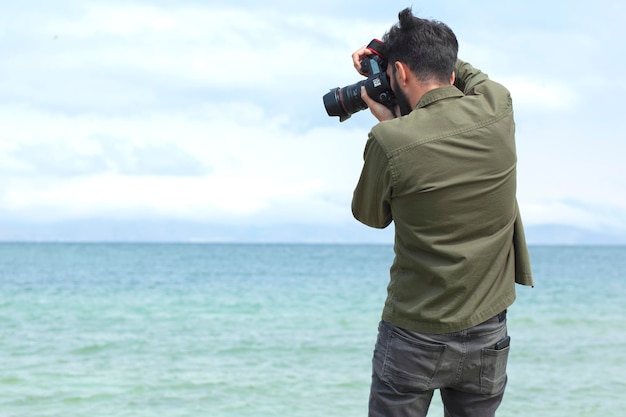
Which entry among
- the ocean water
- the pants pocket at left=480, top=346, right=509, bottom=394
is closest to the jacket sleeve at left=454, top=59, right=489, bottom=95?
the pants pocket at left=480, top=346, right=509, bottom=394

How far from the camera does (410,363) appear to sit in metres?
2.18

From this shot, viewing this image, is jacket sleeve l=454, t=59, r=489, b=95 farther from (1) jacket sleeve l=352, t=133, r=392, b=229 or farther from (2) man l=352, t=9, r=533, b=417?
(1) jacket sleeve l=352, t=133, r=392, b=229

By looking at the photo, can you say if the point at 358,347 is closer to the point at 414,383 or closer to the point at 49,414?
the point at 49,414

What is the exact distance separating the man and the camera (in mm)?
51

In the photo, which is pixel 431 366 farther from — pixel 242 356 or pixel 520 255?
pixel 242 356

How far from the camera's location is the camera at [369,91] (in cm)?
232

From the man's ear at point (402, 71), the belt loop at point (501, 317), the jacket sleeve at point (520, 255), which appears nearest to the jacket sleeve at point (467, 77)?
the man's ear at point (402, 71)

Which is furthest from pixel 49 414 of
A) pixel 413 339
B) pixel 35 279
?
pixel 35 279

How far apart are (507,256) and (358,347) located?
23.3ft

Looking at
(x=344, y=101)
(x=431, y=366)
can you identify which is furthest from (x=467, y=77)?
(x=431, y=366)

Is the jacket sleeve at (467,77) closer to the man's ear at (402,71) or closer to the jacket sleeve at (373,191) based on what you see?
the man's ear at (402,71)

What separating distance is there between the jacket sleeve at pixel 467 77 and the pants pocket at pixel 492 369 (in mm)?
755

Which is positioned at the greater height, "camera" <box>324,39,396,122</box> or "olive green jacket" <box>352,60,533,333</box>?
"camera" <box>324,39,396,122</box>

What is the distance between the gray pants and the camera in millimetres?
2172
